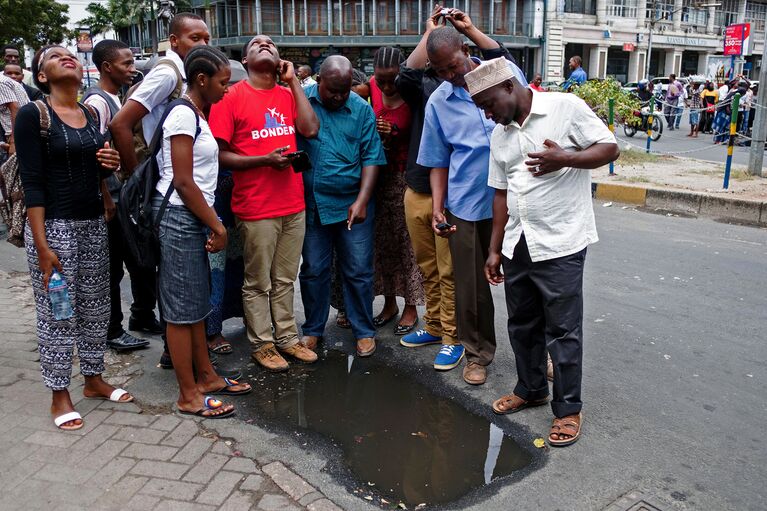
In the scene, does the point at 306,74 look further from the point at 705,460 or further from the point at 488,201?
the point at 705,460

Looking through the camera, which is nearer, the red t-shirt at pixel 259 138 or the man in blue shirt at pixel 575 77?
the red t-shirt at pixel 259 138

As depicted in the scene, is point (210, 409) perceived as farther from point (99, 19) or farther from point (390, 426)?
point (99, 19)

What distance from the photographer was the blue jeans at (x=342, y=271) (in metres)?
4.31

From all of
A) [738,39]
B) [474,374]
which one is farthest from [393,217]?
[738,39]

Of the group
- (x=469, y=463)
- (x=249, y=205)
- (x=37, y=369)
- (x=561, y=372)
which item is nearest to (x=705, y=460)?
(x=561, y=372)

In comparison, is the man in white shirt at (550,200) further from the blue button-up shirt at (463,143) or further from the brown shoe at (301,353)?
the brown shoe at (301,353)

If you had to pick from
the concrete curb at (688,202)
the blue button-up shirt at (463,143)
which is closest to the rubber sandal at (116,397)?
the blue button-up shirt at (463,143)

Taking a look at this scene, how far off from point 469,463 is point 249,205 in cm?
196

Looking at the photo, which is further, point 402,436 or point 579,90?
point 579,90

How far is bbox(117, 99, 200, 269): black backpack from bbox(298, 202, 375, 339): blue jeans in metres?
1.13

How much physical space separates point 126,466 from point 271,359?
1.30 m

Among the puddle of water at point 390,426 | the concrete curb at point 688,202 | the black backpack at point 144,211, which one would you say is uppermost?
the black backpack at point 144,211

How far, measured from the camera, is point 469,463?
3.07 meters

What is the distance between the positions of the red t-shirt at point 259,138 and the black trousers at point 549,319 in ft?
4.74
